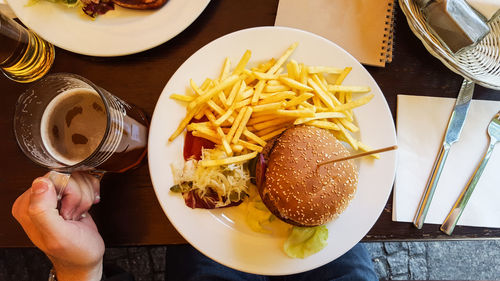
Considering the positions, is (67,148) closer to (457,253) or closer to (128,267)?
(128,267)

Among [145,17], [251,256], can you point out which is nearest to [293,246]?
[251,256]

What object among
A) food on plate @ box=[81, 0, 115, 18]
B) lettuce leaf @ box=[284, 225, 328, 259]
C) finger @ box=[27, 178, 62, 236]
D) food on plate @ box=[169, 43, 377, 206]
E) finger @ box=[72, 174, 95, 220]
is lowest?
lettuce leaf @ box=[284, 225, 328, 259]

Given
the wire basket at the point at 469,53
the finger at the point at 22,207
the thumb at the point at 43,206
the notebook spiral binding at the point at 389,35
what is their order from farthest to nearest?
the notebook spiral binding at the point at 389,35, the wire basket at the point at 469,53, the finger at the point at 22,207, the thumb at the point at 43,206

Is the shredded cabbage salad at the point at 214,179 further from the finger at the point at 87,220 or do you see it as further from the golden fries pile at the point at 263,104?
the finger at the point at 87,220

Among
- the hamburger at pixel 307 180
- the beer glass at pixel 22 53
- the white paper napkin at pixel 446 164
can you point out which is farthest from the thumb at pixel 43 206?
the white paper napkin at pixel 446 164

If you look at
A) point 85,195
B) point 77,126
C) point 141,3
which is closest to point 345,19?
point 141,3

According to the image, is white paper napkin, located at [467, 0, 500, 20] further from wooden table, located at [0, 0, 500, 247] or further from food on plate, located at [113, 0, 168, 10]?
food on plate, located at [113, 0, 168, 10]

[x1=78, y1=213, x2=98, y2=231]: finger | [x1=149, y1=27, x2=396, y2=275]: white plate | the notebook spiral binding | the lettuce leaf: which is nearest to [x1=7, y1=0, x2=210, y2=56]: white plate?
[x1=149, y1=27, x2=396, y2=275]: white plate
